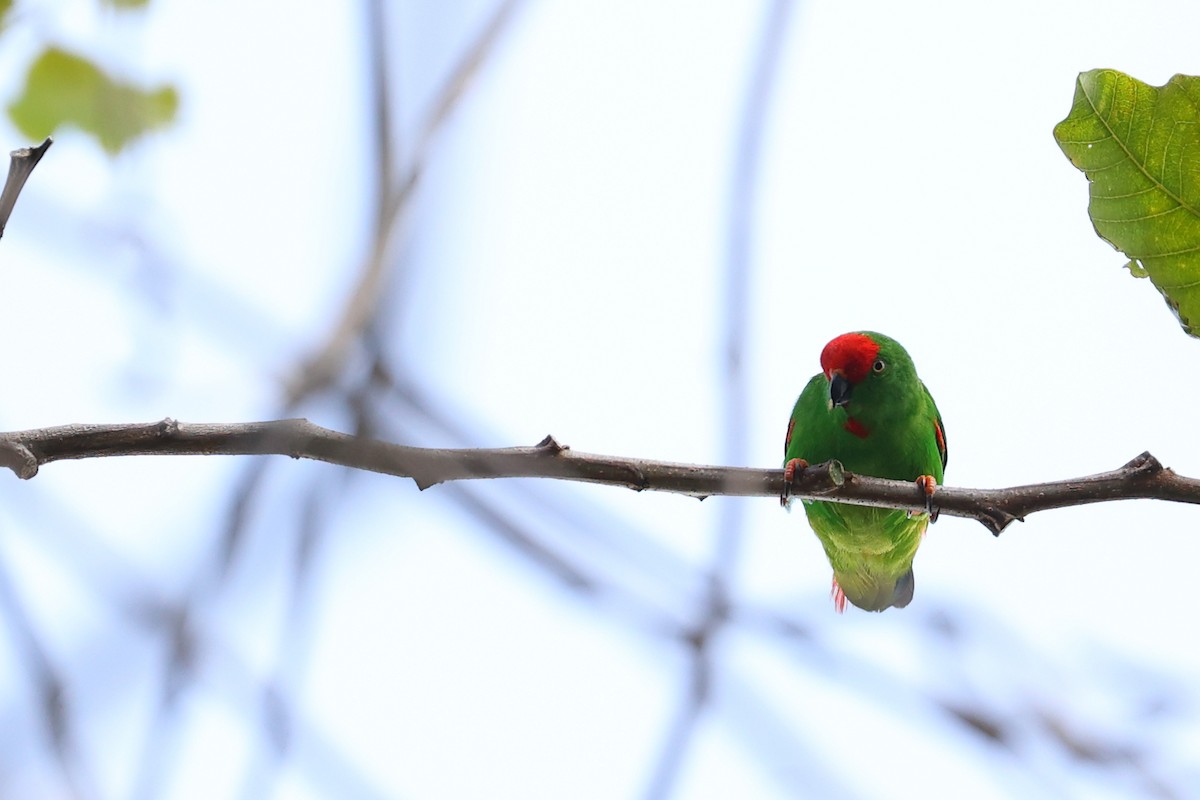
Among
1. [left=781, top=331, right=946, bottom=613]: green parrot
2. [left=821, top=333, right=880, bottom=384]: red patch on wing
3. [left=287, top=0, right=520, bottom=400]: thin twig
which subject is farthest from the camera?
[left=821, top=333, right=880, bottom=384]: red patch on wing

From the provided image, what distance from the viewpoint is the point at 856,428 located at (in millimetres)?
3949

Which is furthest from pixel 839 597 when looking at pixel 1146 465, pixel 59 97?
pixel 59 97

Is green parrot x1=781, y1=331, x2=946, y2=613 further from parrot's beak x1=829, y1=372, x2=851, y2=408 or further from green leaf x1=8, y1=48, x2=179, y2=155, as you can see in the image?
green leaf x1=8, y1=48, x2=179, y2=155

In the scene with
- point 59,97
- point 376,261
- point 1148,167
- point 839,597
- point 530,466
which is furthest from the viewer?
point 839,597

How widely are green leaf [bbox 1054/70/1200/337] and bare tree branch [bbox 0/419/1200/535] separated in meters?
0.33

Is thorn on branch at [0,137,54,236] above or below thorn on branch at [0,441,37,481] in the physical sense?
above

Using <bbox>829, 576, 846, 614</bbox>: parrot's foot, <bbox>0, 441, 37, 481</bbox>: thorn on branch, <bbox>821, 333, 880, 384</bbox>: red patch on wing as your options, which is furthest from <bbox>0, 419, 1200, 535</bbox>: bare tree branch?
<bbox>829, 576, 846, 614</bbox>: parrot's foot

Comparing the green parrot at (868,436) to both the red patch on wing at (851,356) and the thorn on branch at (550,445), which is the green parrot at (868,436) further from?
the thorn on branch at (550,445)

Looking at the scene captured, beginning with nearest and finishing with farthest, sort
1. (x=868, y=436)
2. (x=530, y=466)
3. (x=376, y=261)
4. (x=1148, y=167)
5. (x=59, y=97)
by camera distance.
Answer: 1. (x=376, y=261)
2. (x=530, y=466)
3. (x=1148, y=167)
4. (x=59, y=97)
5. (x=868, y=436)

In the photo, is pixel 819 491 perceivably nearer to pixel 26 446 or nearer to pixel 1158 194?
pixel 1158 194

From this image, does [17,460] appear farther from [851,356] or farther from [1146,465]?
[851,356]

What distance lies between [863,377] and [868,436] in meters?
0.21

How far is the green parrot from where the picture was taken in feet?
12.7

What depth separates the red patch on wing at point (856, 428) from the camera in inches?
155
